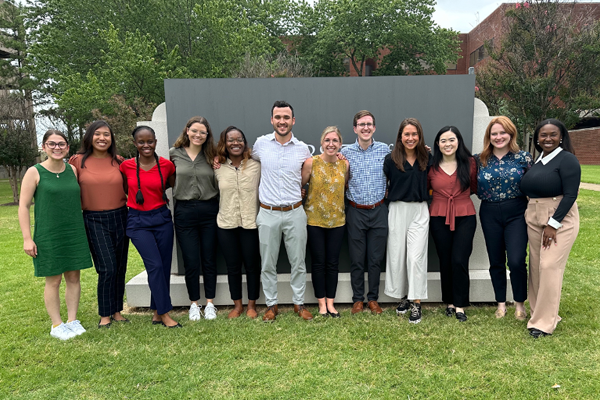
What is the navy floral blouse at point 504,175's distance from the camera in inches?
138

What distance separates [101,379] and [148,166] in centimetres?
180

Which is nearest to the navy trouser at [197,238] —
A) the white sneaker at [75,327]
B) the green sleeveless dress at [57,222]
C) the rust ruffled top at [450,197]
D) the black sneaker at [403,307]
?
the green sleeveless dress at [57,222]

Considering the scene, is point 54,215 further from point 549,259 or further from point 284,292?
point 549,259

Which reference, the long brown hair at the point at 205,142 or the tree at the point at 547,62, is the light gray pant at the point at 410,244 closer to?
the long brown hair at the point at 205,142

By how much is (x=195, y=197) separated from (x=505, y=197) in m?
2.87

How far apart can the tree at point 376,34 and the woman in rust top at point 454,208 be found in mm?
24637

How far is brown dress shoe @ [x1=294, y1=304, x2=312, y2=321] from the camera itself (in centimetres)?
382

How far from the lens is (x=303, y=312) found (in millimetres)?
3863

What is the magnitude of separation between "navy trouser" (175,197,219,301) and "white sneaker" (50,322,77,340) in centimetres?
109

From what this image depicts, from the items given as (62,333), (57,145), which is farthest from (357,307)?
(57,145)

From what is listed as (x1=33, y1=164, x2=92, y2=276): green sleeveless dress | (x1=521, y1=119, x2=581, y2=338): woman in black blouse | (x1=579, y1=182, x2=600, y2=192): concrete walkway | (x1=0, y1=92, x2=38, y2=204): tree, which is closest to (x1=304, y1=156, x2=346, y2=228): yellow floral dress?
(x1=521, y1=119, x2=581, y2=338): woman in black blouse

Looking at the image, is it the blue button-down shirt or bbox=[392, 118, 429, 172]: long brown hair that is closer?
bbox=[392, 118, 429, 172]: long brown hair

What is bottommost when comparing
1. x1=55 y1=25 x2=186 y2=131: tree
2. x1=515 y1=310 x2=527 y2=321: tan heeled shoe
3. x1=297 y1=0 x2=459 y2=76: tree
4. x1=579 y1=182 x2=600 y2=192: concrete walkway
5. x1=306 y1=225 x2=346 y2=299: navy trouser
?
x1=579 y1=182 x2=600 y2=192: concrete walkway

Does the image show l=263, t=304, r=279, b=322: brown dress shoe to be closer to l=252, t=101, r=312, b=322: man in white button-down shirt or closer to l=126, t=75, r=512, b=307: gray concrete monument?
l=126, t=75, r=512, b=307: gray concrete monument
